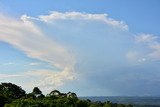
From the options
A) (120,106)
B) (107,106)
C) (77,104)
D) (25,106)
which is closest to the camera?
(25,106)

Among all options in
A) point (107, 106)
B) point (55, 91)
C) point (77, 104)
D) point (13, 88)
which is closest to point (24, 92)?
point (13, 88)

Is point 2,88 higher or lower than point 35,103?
higher

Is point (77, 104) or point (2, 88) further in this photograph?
point (2, 88)

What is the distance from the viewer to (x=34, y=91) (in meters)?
134

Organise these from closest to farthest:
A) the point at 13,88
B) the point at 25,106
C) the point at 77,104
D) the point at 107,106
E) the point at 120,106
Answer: the point at 25,106 → the point at 77,104 → the point at 107,106 → the point at 120,106 → the point at 13,88

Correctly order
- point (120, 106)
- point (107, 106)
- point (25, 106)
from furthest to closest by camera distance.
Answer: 1. point (120, 106)
2. point (107, 106)
3. point (25, 106)

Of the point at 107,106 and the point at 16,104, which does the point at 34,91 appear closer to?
the point at 107,106

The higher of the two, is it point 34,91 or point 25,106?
point 34,91

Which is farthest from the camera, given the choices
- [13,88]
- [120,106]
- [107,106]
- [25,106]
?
[13,88]

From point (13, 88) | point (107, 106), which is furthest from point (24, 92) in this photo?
point (107, 106)

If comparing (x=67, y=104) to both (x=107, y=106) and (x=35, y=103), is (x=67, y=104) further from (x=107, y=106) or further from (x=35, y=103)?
(x=107, y=106)

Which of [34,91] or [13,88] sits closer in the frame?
[34,91]

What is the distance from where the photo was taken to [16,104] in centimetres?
9394

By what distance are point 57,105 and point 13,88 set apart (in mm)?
58055
